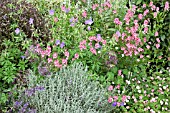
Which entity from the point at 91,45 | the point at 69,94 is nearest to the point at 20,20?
the point at 91,45

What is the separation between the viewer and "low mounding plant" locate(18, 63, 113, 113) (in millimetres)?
2998

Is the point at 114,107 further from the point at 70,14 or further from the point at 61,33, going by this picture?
the point at 70,14

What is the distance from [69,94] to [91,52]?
2.35ft

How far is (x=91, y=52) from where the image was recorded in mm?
3676

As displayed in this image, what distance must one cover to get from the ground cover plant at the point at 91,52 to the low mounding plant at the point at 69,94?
0.07 ft

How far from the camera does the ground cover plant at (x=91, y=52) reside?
3.30 meters

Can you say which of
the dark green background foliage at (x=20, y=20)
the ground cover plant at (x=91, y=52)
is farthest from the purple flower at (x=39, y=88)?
the dark green background foliage at (x=20, y=20)

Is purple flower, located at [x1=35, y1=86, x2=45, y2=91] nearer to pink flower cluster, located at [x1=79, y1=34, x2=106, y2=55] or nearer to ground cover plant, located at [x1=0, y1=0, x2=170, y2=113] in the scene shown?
ground cover plant, located at [x1=0, y1=0, x2=170, y2=113]

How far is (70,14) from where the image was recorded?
4074 mm

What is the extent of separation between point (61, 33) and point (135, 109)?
123 cm

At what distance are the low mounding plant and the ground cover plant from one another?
0.02m

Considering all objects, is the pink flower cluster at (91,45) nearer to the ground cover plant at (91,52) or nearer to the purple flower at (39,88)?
the ground cover plant at (91,52)

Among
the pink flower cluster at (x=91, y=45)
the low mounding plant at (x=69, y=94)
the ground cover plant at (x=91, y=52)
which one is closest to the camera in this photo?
the low mounding plant at (x=69, y=94)

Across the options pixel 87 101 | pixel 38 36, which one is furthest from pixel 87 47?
pixel 87 101
